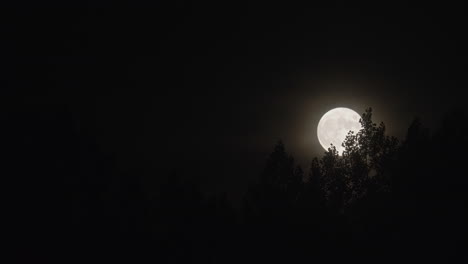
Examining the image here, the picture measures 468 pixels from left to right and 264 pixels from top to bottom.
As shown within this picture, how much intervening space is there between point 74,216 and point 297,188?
13747mm

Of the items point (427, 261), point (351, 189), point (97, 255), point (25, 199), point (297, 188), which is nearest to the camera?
point (427, 261)

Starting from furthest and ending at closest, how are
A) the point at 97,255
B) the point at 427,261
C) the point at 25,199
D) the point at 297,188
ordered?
the point at 297,188, the point at 97,255, the point at 25,199, the point at 427,261

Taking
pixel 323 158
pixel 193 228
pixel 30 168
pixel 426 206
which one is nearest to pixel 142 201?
pixel 193 228

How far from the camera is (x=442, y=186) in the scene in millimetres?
20625

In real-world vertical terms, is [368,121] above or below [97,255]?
above

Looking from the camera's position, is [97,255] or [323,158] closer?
[97,255]

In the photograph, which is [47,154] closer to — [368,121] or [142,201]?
[142,201]

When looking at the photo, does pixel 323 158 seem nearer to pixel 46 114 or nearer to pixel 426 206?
pixel 426 206

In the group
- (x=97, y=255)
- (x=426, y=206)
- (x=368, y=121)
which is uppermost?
(x=368, y=121)

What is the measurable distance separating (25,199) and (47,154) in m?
2.60

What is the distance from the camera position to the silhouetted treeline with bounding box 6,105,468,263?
20.5 meters

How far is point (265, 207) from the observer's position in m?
27.2

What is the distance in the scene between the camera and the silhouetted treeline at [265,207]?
20484 millimetres

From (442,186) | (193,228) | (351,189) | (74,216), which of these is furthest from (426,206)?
(74,216)
